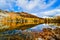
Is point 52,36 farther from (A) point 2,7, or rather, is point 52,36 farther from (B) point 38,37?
(A) point 2,7

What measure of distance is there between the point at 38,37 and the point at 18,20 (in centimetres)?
65

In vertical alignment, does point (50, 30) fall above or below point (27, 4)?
below

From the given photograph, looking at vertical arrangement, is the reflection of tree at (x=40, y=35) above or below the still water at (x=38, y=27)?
below

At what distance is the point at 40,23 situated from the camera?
3877 mm

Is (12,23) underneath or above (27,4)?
underneath

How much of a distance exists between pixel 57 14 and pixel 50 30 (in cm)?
45

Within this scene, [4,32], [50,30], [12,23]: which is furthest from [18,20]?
[50,30]

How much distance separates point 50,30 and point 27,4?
34.4 inches

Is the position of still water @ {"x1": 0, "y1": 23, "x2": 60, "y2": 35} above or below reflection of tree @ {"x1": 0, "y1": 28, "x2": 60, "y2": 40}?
above

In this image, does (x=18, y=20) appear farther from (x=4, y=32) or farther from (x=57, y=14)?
(x=57, y=14)

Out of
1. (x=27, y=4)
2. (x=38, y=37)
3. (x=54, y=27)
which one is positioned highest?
(x=27, y=4)

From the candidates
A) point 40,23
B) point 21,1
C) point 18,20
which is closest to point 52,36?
point 40,23

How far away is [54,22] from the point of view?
12.9 ft

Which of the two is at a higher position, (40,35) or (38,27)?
(38,27)
